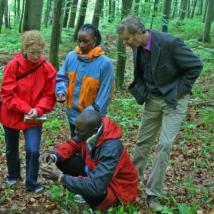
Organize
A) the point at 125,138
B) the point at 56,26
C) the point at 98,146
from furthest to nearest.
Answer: the point at 56,26, the point at 125,138, the point at 98,146

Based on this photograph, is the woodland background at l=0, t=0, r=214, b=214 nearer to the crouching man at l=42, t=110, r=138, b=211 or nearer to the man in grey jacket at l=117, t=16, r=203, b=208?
the crouching man at l=42, t=110, r=138, b=211

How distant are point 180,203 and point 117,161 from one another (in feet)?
4.32

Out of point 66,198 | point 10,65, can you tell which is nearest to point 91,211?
point 66,198

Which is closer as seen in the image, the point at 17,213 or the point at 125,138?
the point at 17,213

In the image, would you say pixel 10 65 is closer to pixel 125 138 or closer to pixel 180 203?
pixel 180 203

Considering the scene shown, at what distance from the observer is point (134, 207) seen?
476cm

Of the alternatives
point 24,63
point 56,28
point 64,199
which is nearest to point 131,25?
point 24,63

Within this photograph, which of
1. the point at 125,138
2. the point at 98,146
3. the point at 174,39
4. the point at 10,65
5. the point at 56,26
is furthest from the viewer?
the point at 56,26

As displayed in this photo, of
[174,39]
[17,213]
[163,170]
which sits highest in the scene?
[174,39]

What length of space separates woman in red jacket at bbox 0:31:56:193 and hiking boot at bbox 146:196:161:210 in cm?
149

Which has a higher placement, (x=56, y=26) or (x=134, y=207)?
(x=56, y=26)

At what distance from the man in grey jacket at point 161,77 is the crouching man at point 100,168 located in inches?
16.7

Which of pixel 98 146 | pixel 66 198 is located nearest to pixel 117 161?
pixel 98 146

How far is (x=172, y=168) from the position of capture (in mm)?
6371
